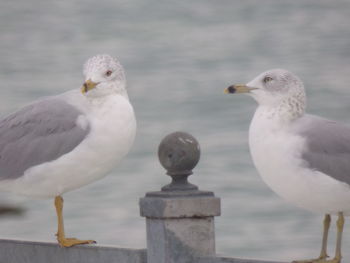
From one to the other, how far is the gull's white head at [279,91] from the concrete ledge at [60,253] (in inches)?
48.3

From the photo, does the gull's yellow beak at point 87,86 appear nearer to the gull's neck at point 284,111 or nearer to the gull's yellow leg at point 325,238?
the gull's neck at point 284,111

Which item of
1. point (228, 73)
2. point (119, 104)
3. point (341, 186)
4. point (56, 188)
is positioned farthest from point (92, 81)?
point (228, 73)

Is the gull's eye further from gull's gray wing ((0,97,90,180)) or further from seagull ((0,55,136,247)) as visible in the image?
gull's gray wing ((0,97,90,180))

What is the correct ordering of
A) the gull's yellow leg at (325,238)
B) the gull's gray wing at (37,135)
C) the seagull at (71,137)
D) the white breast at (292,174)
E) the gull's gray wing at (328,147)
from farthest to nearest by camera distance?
the gull's gray wing at (37,135)
the seagull at (71,137)
the gull's yellow leg at (325,238)
the gull's gray wing at (328,147)
the white breast at (292,174)

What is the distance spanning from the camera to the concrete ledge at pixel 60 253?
7109mm

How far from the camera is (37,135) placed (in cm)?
788

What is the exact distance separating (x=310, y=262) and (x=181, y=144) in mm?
1077

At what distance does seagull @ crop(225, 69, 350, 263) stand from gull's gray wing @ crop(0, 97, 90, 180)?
56.5 inches

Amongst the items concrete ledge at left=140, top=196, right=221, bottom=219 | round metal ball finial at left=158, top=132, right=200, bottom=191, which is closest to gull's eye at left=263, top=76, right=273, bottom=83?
round metal ball finial at left=158, top=132, right=200, bottom=191

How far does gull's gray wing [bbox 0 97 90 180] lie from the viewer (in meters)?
7.71

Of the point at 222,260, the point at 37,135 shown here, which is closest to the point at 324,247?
the point at 222,260

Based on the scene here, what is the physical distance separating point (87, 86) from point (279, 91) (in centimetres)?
140

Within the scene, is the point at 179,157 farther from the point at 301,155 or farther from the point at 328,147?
the point at 328,147

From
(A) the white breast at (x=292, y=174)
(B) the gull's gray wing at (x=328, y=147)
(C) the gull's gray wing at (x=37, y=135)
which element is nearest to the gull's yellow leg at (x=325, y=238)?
(A) the white breast at (x=292, y=174)
